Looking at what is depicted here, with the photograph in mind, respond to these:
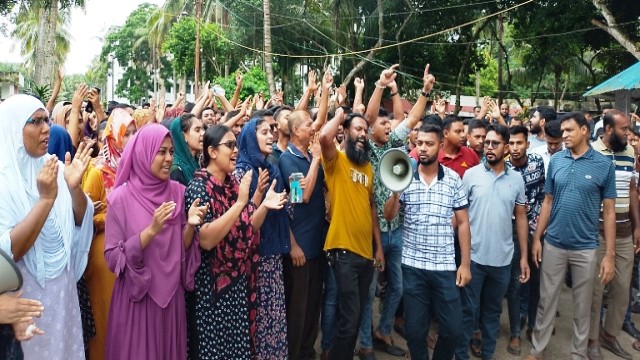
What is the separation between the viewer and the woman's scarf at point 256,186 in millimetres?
3697

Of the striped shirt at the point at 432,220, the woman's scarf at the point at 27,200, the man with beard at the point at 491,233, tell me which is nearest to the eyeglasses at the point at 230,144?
the woman's scarf at the point at 27,200

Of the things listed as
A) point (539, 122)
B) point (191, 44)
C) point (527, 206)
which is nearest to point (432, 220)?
point (527, 206)

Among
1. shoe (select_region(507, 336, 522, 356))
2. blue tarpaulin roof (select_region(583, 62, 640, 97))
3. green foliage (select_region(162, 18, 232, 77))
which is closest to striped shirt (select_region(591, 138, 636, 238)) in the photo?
shoe (select_region(507, 336, 522, 356))

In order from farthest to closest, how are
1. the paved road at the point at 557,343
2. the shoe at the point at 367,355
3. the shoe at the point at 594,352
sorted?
the paved road at the point at 557,343, the shoe at the point at 594,352, the shoe at the point at 367,355

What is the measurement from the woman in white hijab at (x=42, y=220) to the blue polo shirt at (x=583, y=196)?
145 inches

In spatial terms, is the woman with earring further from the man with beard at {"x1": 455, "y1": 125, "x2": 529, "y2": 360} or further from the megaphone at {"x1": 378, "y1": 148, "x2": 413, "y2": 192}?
the man with beard at {"x1": 455, "y1": 125, "x2": 529, "y2": 360}

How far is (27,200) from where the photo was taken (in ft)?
8.42

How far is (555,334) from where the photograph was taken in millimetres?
5332

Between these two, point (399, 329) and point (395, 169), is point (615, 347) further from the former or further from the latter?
point (395, 169)

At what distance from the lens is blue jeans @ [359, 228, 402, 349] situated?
4.47m

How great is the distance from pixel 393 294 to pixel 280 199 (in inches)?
73.1

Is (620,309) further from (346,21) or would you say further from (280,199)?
(346,21)

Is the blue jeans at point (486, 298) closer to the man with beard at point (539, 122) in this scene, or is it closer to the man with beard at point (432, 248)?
the man with beard at point (432, 248)

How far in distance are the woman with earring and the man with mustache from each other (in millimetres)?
2530
